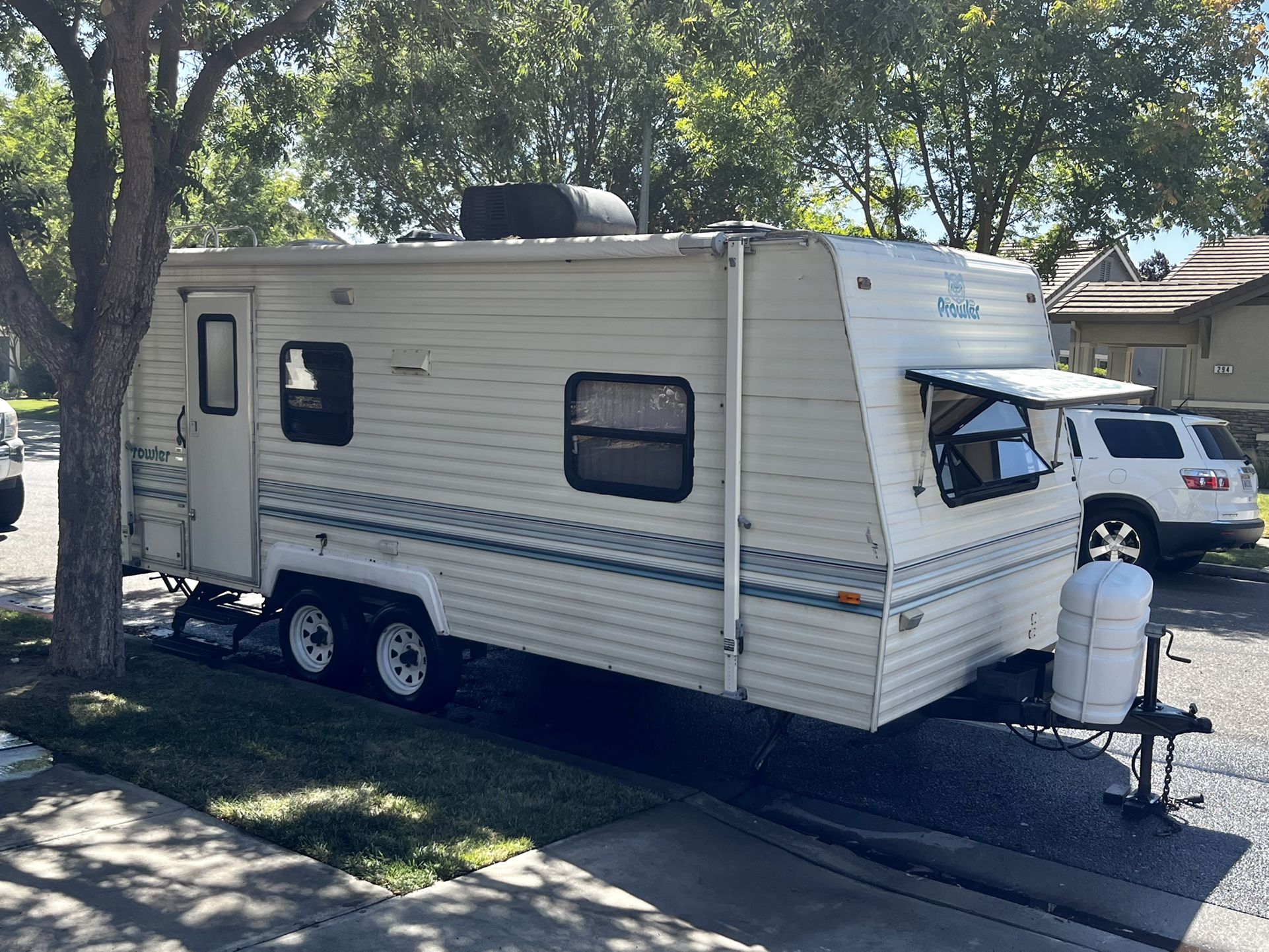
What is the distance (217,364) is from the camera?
852cm

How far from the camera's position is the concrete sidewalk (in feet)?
15.2

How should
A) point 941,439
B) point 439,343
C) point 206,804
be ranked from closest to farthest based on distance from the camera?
point 206,804
point 941,439
point 439,343

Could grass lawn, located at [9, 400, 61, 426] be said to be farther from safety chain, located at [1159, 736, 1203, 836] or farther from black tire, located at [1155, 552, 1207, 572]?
safety chain, located at [1159, 736, 1203, 836]

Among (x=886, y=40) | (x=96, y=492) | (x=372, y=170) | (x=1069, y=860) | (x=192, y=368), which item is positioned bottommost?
(x=1069, y=860)

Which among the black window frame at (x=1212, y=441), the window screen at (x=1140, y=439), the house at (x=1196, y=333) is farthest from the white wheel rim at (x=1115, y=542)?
the house at (x=1196, y=333)

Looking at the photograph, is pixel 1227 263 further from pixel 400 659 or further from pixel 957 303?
pixel 400 659

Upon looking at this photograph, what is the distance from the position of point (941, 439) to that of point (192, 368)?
16.9 feet

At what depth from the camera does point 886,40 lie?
8.77m

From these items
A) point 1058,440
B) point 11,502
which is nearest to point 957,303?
point 1058,440

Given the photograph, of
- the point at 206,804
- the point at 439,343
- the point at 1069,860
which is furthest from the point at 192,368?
the point at 1069,860

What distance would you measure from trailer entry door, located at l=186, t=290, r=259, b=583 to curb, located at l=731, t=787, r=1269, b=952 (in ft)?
12.8

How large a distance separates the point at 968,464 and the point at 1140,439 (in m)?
6.47

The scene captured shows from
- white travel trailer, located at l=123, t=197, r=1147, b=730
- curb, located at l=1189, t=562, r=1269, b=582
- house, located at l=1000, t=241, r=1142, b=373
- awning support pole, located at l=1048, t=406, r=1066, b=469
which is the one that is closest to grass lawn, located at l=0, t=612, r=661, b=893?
white travel trailer, located at l=123, t=197, r=1147, b=730

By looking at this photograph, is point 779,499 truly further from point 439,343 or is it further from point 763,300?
point 439,343
